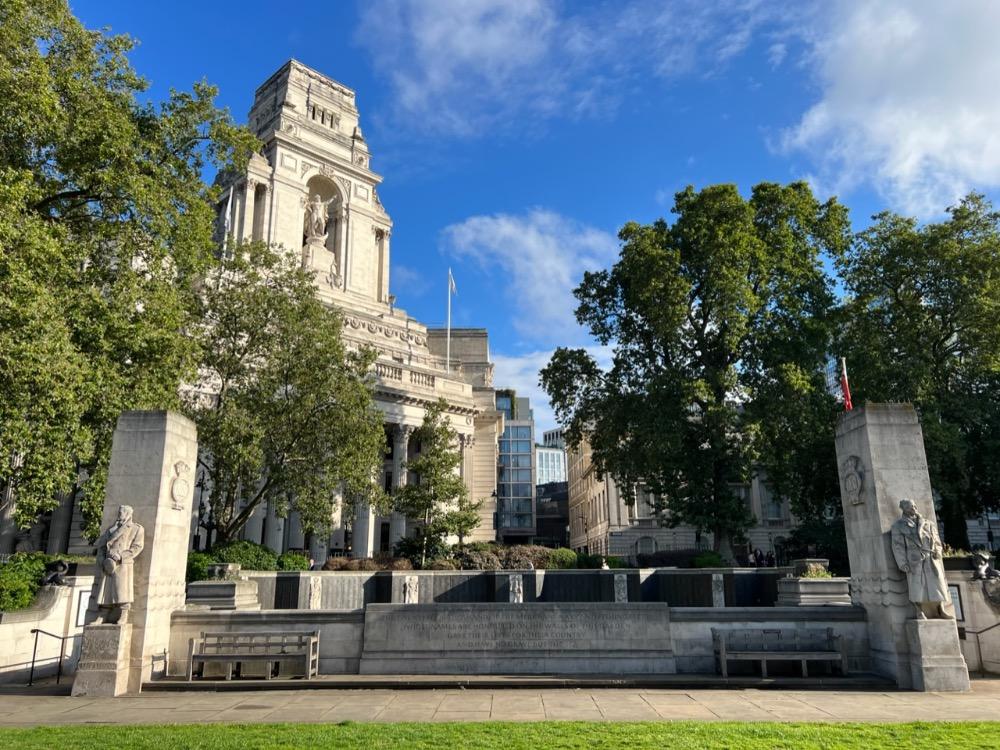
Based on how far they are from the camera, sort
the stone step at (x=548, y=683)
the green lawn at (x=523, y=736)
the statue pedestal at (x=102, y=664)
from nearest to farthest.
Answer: the green lawn at (x=523, y=736)
the statue pedestal at (x=102, y=664)
the stone step at (x=548, y=683)

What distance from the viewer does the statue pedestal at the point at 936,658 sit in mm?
12086

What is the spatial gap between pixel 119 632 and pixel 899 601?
45.8 feet

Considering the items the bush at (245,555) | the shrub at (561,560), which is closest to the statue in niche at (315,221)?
the shrub at (561,560)

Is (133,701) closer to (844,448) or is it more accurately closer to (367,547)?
(844,448)

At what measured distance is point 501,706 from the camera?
11.0 metres

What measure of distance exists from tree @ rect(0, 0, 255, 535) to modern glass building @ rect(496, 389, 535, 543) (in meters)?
87.3

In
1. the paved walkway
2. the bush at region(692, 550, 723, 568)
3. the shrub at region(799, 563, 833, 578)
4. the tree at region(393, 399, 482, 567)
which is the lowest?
the paved walkway

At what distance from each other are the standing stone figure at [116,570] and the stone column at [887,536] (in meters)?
13.9

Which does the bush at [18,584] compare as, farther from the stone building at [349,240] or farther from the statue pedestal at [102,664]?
the stone building at [349,240]

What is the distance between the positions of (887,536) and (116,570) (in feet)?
46.6

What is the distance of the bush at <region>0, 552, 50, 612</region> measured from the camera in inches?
617

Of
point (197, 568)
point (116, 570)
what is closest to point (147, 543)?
point (116, 570)

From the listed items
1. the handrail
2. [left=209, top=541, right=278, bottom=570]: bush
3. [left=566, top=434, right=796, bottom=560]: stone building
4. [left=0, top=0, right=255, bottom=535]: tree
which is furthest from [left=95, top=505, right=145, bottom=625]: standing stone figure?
[left=566, top=434, right=796, bottom=560]: stone building

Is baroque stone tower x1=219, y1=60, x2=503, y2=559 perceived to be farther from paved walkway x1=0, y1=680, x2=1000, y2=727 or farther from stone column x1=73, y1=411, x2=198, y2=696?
paved walkway x1=0, y1=680, x2=1000, y2=727
